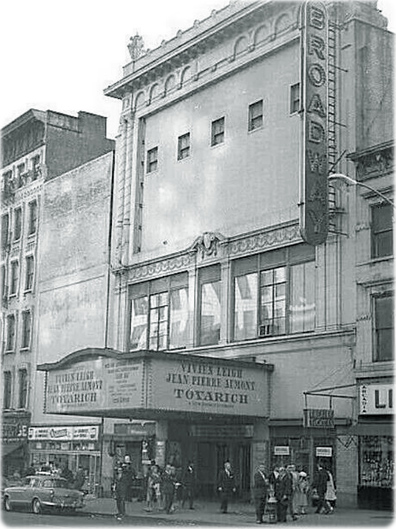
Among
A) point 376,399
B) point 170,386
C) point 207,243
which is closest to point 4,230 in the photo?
point 207,243

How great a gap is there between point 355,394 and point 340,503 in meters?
3.62

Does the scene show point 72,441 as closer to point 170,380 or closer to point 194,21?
point 170,380

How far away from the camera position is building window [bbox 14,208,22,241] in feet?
181

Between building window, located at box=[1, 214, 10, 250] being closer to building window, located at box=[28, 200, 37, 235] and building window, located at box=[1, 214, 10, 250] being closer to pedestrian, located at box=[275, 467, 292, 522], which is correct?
building window, located at box=[28, 200, 37, 235]

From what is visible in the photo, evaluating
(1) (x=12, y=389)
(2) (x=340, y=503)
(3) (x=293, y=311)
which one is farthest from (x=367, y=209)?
(1) (x=12, y=389)

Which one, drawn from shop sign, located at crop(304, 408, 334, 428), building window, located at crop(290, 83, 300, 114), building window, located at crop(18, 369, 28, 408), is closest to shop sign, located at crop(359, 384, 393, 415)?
shop sign, located at crop(304, 408, 334, 428)

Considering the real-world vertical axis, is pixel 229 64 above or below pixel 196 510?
above

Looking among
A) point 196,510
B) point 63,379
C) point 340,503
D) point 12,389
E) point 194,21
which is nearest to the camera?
point 340,503

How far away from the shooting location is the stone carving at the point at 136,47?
46091 mm

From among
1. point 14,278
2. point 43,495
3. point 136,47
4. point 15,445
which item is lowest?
point 43,495

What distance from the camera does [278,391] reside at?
3462 cm

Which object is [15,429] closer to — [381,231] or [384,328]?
[384,328]

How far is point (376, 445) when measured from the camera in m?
30.0

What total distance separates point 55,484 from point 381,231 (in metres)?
14.3
